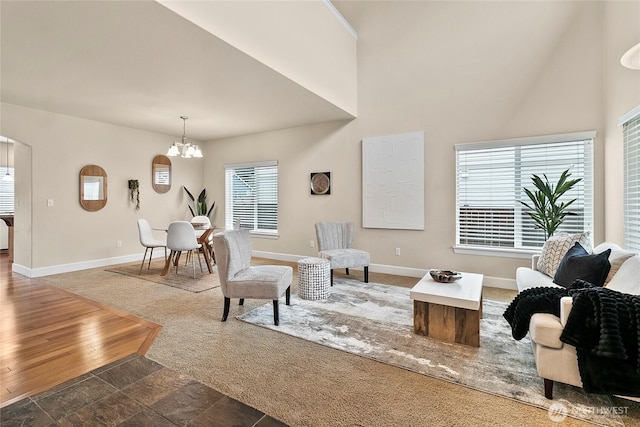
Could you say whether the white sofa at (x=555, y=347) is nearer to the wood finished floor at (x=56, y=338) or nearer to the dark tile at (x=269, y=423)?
the dark tile at (x=269, y=423)

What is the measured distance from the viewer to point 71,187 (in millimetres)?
5168

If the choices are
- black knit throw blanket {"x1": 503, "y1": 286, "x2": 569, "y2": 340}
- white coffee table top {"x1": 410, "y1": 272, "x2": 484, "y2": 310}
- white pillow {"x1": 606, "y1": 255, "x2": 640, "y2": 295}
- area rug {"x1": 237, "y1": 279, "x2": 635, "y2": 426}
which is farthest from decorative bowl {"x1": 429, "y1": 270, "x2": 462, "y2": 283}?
white pillow {"x1": 606, "y1": 255, "x2": 640, "y2": 295}

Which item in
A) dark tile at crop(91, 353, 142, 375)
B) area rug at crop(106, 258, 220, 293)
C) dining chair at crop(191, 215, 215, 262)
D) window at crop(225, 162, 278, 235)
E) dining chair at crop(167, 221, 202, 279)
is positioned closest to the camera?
dark tile at crop(91, 353, 142, 375)

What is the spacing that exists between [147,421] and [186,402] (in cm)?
21

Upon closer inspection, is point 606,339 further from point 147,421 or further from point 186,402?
point 147,421

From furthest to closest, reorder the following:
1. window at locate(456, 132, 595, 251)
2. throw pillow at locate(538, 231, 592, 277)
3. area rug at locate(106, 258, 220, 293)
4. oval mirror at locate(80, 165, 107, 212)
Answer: oval mirror at locate(80, 165, 107, 212)
area rug at locate(106, 258, 220, 293)
window at locate(456, 132, 595, 251)
throw pillow at locate(538, 231, 592, 277)

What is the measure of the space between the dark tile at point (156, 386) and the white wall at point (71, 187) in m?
4.30

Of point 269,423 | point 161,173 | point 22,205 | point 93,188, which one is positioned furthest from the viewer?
point 161,173

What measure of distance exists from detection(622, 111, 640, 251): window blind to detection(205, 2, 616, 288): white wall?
0.61 m

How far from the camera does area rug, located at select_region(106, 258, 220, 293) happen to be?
4238 mm

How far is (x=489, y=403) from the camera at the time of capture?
175cm

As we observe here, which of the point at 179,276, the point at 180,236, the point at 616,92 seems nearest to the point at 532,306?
the point at 616,92

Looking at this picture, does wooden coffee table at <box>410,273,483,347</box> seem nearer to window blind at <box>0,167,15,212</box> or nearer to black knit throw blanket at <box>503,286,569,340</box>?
black knit throw blanket at <box>503,286,569,340</box>

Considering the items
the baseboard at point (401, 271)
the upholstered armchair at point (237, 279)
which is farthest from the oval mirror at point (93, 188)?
the upholstered armchair at point (237, 279)
